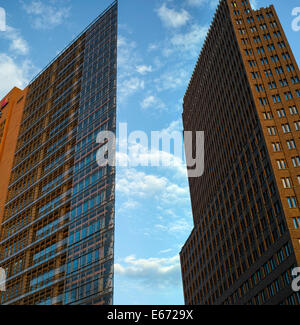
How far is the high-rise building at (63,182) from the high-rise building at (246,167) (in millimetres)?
27838

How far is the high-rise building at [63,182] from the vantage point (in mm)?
50562

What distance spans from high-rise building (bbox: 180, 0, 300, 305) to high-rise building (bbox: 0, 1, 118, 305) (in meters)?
27.8

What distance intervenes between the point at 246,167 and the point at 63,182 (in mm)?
35246

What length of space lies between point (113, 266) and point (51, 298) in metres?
11.3

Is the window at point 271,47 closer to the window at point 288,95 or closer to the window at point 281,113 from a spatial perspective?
the window at point 288,95

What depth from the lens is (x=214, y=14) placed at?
340 feet

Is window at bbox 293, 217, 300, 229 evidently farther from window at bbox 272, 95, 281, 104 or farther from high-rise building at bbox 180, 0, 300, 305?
window at bbox 272, 95, 281, 104

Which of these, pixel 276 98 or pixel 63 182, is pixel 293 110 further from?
pixel 63 182

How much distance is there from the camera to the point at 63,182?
62344 millimetres

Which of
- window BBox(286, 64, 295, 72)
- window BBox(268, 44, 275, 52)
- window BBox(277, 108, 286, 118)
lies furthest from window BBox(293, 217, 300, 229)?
window BBox(268, 44, 275, 52)

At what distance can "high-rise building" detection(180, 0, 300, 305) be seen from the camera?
62.3 metres

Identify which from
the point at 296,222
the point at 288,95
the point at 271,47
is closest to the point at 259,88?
the point at 288,95
